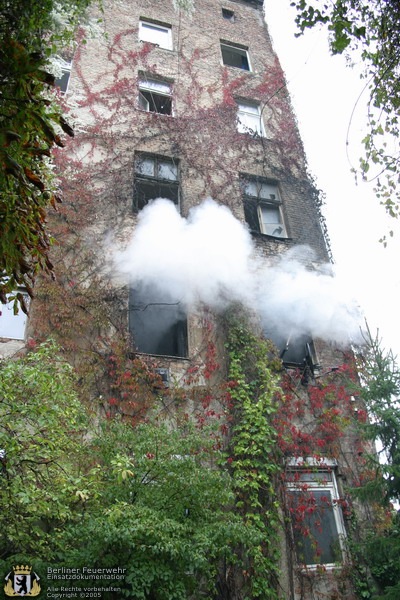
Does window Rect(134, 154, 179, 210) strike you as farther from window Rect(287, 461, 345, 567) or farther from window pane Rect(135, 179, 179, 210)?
window Rect(287, 461, 345, 567)

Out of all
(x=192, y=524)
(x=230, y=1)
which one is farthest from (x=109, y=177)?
(x=230, y=1)

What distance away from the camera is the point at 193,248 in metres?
9.48

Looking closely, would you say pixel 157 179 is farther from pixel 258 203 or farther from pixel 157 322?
pixel 157 322

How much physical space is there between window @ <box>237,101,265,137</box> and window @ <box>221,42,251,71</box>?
168cm

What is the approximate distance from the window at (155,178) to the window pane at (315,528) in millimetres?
6514

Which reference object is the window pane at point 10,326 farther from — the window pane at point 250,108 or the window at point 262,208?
the window pane at point 250,108

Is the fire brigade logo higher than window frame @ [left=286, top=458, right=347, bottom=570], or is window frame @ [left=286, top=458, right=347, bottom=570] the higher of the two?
window frame @ [left=286, top=458, right=347, bottom=570]

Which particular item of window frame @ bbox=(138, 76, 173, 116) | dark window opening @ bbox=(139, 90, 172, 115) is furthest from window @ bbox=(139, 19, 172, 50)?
dark window opening @ bbox=(139, 90, 172, 115)

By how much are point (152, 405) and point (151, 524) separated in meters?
3.20

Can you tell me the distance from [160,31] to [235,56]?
2.37 metres

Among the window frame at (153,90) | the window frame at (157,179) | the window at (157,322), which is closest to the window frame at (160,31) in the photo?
the window frame at (153,90)

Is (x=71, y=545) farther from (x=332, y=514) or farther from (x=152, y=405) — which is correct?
(x=332, y=514)

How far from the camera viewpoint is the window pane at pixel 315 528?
718 cm

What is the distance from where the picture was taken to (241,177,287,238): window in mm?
11297
